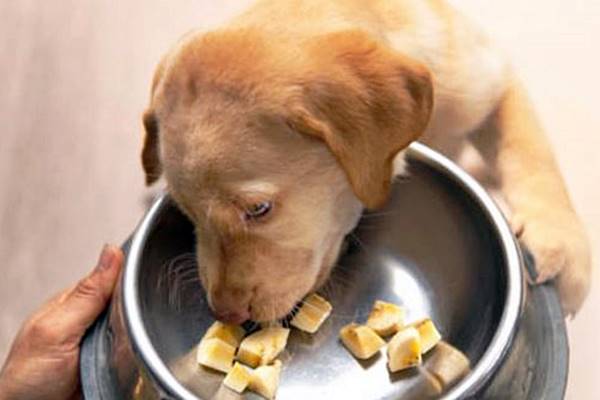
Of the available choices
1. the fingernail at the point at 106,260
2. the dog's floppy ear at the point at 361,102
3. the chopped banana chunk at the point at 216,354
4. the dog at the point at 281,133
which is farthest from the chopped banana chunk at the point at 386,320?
the fingernail at the point at 106,260

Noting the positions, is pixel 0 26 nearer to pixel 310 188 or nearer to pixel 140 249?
pixel 140 249

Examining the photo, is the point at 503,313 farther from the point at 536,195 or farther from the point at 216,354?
the point at 216,354

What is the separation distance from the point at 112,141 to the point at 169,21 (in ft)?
1.22

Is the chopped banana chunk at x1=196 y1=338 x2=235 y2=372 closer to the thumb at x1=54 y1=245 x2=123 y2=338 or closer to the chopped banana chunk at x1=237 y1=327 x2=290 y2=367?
the chopped banana chunk at x1=237 y1=327 x2=290 y2=367

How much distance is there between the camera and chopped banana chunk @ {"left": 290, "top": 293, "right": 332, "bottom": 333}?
1.68m

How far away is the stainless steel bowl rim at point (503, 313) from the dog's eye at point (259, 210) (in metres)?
0.28

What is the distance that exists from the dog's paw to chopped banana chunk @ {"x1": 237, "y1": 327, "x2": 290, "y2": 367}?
17.8 inches

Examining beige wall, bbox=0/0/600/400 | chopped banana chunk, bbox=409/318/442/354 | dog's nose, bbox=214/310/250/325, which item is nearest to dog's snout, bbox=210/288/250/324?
dog's nose, bbox=214/310/250/325

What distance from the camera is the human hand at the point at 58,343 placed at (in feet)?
5.56

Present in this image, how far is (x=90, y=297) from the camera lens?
5.64ft

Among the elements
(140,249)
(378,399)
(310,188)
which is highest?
(310,188)

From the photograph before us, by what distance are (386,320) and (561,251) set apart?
33 centimetres

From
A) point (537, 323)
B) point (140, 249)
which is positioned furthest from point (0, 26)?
point (537, 323)

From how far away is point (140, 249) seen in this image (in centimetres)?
162
